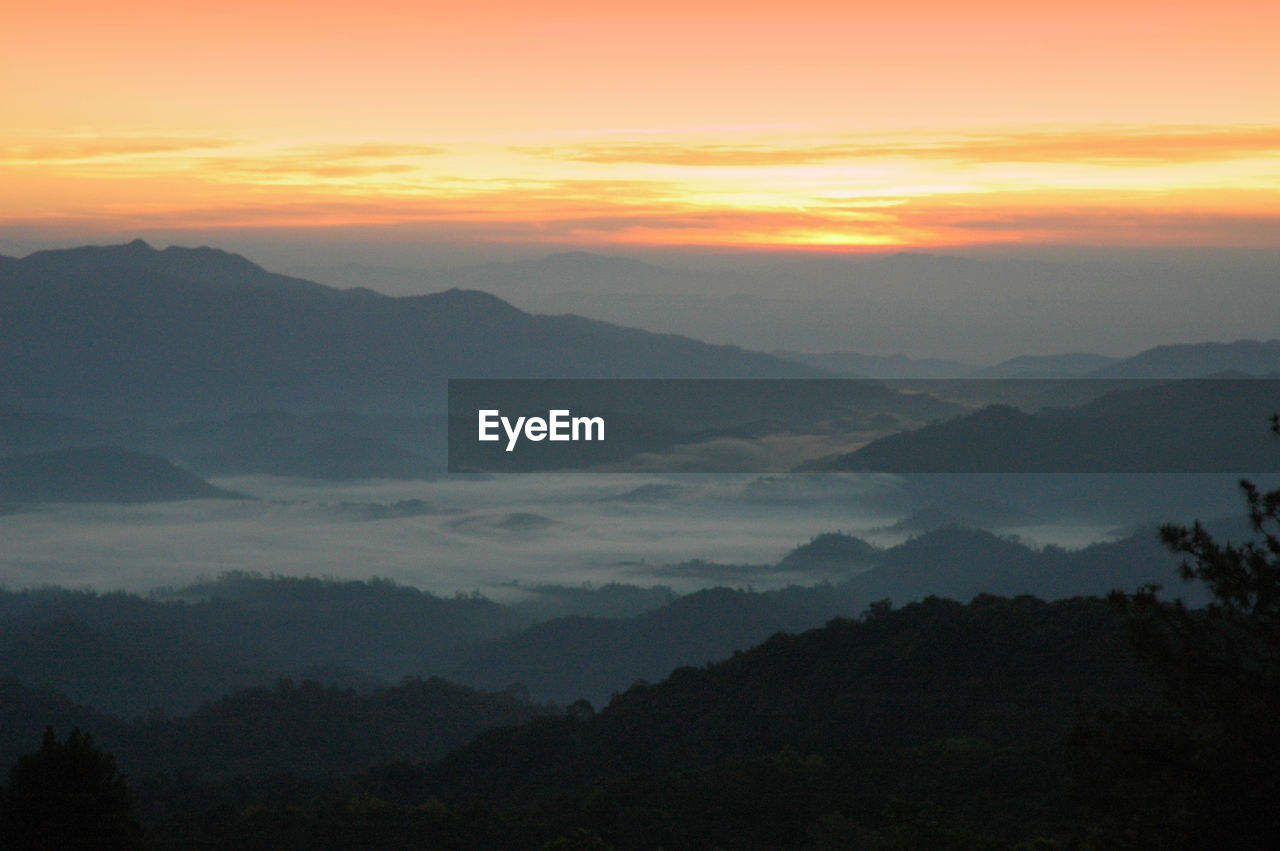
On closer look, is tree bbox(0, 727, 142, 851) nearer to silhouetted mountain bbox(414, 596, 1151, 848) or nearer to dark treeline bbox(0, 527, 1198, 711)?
silhouetted mountain bbox(414, 596, 1151, 848)

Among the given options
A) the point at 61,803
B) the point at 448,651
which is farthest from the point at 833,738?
the point at 448,651

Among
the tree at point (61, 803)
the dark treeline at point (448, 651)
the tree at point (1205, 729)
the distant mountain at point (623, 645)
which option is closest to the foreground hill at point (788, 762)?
the tree at point (1205, 729)

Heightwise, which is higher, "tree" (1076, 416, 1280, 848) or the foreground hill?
"tree" (1076, 416, 1280, 848)

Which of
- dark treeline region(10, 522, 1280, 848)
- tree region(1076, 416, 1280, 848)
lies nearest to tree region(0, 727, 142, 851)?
dark treeline region(10, 522, 1280, 848)

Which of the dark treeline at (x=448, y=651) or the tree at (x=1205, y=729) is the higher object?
the tree at (x=1205, y=729)

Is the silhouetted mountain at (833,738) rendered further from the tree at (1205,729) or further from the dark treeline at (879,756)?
the tree at (1205,729)

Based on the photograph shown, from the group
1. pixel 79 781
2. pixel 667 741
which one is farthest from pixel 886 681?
pixel 79 781
